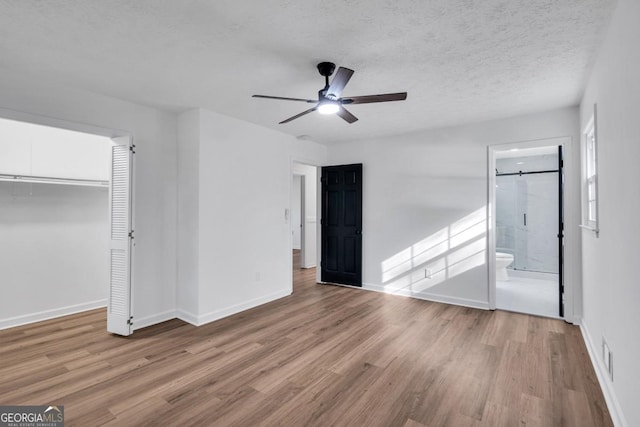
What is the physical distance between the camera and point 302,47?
2.37 m

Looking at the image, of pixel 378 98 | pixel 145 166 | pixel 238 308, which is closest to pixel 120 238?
pixel 145 166

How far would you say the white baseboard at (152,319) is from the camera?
3.57m

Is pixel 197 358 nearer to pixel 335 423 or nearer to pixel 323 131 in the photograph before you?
pixel 335 423

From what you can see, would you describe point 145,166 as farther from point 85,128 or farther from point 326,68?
point 326,68

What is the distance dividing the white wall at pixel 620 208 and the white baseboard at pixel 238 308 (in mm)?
3658

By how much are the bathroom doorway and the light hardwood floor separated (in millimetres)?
2703

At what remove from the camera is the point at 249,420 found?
202 centimetres

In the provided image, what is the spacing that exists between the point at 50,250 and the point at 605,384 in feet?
18.7

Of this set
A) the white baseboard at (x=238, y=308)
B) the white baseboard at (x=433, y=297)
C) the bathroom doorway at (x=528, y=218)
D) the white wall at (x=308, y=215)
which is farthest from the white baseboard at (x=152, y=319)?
the bathroom doorway at (x=528, y=218)

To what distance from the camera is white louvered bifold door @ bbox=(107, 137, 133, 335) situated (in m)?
3.40

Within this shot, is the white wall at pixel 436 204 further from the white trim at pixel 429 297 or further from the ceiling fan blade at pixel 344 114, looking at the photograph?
the ceiling fan blade at pixel 344 114

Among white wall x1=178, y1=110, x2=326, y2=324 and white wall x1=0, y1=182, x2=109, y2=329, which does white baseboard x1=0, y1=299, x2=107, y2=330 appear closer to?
white wall x1=0, y1=182, x2=109, y2=329

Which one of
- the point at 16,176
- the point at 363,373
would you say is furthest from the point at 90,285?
the point at 363,373

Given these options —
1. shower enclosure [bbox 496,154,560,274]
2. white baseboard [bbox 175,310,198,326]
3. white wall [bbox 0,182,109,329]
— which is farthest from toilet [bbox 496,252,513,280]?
white wall [bbox 0,182,109,329]
